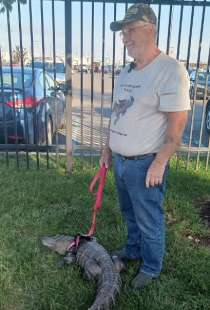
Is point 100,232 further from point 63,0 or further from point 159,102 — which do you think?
point 63,0

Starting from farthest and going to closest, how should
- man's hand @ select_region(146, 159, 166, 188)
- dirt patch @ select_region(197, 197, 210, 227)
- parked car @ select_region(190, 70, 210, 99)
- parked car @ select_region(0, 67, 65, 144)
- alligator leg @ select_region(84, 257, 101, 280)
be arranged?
parked car @ select_region(0, 67, 65, 144), parked car @ select_region(190, 70, 210, 99), dirt patch @ select_region(197, 197, 210, 227), alligator leg @ select_region(84, 257, 101, 280), man's hand @ select_region(146, 159, 166, 188)

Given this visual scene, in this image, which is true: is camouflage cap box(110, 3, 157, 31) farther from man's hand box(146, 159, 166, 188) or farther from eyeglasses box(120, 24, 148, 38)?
man's hand box(146, 159, 166, 188)

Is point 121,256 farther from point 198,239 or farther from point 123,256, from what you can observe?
point 198,239

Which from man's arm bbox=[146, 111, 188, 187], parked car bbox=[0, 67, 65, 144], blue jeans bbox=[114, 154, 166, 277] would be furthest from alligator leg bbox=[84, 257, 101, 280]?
parked car bbox=[0, 67, 65, 144]

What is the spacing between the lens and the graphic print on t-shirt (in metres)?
2.20

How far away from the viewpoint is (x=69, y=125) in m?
4.65

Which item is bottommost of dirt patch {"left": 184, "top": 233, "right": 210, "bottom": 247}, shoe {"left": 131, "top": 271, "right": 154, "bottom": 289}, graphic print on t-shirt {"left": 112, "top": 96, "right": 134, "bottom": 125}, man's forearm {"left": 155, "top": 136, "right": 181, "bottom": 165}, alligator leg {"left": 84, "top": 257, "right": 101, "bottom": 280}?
dirt patch {"left": 184, "top": 233, "right": 210, "bottom": 247}

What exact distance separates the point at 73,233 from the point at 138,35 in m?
1.97

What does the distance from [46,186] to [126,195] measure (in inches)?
76.0

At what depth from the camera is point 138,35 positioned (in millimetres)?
2125

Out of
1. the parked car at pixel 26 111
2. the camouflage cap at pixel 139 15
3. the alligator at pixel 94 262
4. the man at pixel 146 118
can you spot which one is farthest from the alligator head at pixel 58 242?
the parked car at pixel 26 111

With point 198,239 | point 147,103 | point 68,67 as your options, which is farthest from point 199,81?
point 147,103

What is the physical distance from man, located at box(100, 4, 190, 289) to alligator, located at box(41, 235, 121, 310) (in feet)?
1.11

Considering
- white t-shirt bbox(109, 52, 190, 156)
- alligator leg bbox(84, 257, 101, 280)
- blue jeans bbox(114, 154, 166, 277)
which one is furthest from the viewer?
alligator leg bbox(84, 257, 101, 280)
